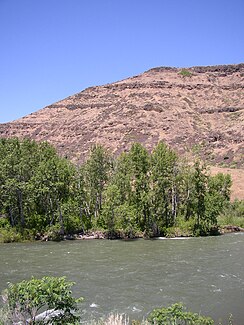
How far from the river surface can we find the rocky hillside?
166 ft

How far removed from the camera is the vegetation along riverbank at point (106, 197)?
4044 centimetres

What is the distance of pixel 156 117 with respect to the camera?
365 ft

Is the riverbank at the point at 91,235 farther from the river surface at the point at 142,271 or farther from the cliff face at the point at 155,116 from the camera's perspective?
the cliff face at the point at 155,116

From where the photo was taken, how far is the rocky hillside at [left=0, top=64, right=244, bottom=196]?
97600mm

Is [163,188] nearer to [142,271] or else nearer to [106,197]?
[106,197]

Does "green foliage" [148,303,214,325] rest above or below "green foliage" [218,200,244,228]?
above

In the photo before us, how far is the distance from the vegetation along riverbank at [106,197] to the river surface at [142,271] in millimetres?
2743

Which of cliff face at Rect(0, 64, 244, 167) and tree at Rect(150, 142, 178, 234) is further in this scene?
cliff face at Rect(0, 64, 244, 167)

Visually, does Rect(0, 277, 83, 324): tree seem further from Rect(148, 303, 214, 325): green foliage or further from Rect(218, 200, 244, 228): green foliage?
Rect(218, 200, 244, 228): green foliage

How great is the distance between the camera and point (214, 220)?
41.4m

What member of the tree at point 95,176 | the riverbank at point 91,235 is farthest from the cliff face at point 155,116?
the tree at point 95,176

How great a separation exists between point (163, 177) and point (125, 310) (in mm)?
24732

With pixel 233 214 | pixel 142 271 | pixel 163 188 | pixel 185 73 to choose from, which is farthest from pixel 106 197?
pixel 185 73

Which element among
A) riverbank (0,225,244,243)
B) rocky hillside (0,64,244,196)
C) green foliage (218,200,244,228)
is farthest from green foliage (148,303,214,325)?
rocky hillside (0,64,244,196)
